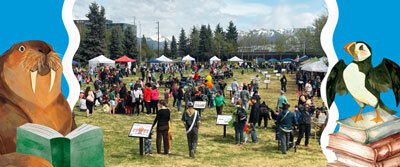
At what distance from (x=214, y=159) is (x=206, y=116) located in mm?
5854

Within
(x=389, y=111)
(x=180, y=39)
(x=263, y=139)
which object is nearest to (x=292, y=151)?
(x=263, y=139)

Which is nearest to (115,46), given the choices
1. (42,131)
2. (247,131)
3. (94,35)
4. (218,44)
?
(94,35)

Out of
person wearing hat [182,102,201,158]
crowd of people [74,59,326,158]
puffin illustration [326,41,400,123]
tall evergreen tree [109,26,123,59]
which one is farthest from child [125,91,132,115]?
tall evergreen tree [109,26,123,59]

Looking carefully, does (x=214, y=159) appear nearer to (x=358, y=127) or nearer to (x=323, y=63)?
(x=358, y=127)

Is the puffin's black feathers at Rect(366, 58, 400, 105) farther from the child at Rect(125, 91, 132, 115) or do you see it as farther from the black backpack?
the child at Rect(125, 91, 132, 115)

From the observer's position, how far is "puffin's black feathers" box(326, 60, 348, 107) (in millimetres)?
4824

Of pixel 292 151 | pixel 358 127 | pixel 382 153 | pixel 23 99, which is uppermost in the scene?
pixel 23 99

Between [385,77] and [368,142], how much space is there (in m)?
0.94

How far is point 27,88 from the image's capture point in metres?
4.65

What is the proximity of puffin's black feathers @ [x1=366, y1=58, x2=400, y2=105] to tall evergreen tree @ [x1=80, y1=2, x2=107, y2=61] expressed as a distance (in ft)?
112

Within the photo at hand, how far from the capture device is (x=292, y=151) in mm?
9078

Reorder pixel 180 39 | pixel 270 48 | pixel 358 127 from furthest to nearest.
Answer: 1. pixel 270 48
2. pixel 180 39
3. pixel 358 127

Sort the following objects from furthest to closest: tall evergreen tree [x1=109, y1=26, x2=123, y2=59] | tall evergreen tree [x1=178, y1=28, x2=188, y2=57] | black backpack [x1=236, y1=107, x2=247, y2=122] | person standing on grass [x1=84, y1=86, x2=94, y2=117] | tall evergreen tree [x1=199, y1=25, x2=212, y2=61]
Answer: tall evergreen tree [x1=178, y1=28, x2=188, y2=57] < tall evergreen tree [x1=199, y1=25, x2=212, y2=61] < tall evergreen tree [x1=109, y1=26, x2=123, y2=59] < person standing on grass [x1=84, y1=86, x2=94, y2=117] < black backpack [x1=236, y1=107, x2=247, y2=122]

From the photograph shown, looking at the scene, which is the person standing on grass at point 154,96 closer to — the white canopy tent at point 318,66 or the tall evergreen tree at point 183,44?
the white canopy tent at point 318,66
